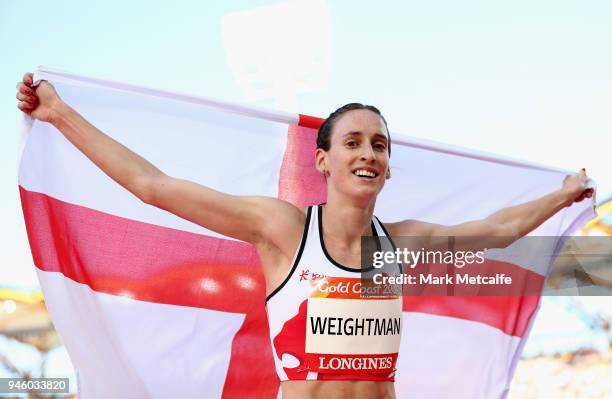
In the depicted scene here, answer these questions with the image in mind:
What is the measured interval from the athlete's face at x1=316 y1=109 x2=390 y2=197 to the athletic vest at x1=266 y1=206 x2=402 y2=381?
11.7 inches

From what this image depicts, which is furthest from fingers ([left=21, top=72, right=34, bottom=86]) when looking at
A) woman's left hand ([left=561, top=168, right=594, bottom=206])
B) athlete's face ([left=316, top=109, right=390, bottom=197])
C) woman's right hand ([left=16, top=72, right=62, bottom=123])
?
woman's left hand ([left=561, top=168, right=594, bottom=206])

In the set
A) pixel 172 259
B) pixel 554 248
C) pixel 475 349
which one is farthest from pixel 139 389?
pixel 554 248

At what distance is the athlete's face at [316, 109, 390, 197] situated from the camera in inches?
108

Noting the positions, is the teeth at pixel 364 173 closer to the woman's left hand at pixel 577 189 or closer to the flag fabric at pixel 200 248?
the flag fabric at pixel 200 248

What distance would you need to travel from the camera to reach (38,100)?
2.83 meters

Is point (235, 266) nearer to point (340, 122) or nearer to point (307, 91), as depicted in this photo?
point (340, 122)

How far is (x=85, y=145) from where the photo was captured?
271cm

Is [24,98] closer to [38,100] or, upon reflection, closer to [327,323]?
[38,100]

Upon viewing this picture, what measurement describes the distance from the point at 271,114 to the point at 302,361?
4.40 ft

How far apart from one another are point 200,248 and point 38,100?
3.50ft

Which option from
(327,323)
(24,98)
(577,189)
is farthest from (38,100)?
(577,189)

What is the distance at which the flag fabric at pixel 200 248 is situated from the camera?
3.11 metres

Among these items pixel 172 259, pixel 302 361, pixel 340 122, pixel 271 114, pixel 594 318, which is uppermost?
pixel 594 318

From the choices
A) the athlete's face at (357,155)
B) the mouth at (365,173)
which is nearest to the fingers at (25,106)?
the athlete's face at (357,155)
